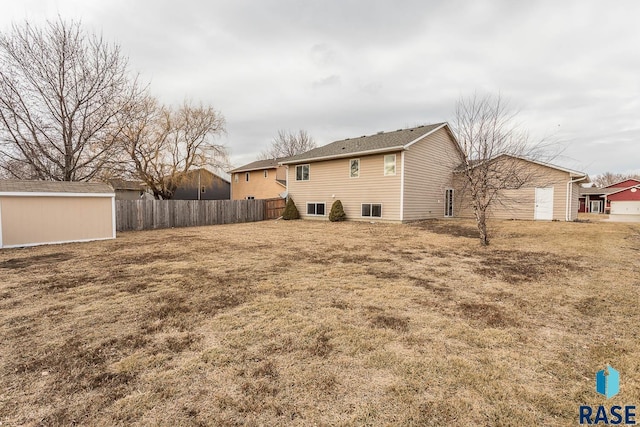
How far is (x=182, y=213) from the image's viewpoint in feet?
53.2

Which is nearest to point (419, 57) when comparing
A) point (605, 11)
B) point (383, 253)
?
point (605, 11)

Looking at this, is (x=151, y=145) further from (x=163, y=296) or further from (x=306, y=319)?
(x=306, y=319)

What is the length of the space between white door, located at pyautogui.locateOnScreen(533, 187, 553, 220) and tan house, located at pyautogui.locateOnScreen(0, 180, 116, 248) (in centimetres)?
2106

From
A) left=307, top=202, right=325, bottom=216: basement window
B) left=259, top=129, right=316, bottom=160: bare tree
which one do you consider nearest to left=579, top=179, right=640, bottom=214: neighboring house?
left=259, top=129, right=316, bottom=160: bare tree

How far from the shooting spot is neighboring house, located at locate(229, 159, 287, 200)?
24938mm

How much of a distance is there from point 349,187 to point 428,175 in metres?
4.52

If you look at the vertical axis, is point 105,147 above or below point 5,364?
above

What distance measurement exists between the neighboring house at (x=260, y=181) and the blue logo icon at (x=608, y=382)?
22673 mm

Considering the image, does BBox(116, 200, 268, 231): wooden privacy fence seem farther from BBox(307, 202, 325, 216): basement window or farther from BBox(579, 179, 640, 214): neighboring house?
BBox(579, 179, 640, 214): neighboring house

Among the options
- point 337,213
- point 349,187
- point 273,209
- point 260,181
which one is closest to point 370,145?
point 349,187

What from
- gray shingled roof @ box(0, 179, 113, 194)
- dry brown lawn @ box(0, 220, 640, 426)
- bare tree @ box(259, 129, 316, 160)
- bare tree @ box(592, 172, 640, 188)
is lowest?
dry brown lawn @ box(0, 220, 640, 426)

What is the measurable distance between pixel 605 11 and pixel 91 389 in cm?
1431

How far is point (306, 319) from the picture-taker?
341cm

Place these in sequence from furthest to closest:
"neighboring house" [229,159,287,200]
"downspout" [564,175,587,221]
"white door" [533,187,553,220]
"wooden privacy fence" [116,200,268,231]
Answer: "neighboring house" [229,159,287,200]
"white door" [533,187,553,220]
"downspout" [564,175,587,221]
"wooden privacy fence" [116,200,268,231]
